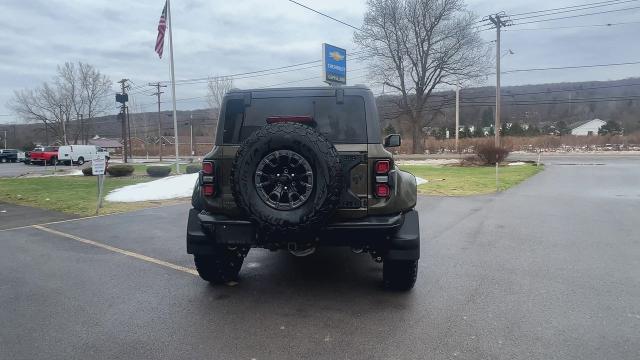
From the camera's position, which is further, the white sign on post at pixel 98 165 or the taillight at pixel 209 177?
the white sign on post at pixel 98 165

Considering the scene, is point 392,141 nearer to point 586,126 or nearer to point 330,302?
point 330,302

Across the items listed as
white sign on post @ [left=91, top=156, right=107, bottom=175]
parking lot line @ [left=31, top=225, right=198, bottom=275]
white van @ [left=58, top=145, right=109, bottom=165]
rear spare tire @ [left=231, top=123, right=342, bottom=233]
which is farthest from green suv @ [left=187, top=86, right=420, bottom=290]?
white van @ [left=58, top=145, right=109, bottom=165]

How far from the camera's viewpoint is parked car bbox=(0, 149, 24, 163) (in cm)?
5033

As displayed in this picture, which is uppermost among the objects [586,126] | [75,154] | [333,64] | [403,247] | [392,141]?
[586,126]

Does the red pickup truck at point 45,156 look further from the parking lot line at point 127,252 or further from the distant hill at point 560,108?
the distant hill at point 560,108

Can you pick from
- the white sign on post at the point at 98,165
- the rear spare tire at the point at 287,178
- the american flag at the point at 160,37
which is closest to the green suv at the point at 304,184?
the rear spare tire at the point at 287,178

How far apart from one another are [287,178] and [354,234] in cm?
77

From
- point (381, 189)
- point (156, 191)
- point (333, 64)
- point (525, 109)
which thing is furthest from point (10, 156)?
point (525, 109)

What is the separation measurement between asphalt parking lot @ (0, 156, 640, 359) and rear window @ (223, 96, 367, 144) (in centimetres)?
158

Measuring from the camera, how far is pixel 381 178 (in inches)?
155

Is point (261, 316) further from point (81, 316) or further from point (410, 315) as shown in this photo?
point (81, 316)

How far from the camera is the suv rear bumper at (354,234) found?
12.7ft

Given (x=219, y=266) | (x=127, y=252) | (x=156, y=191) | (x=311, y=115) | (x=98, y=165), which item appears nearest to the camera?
(x=311, y=115)

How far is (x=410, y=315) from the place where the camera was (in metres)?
3.88
